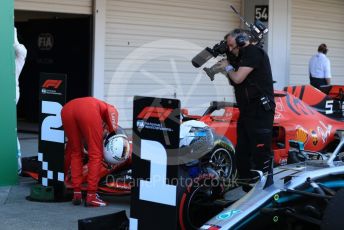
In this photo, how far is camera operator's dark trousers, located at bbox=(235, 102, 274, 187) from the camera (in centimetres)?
600

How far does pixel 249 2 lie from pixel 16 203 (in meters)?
9.30

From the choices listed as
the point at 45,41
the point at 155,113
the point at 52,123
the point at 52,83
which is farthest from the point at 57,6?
the point at 155,113

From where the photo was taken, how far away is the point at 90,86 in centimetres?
1207

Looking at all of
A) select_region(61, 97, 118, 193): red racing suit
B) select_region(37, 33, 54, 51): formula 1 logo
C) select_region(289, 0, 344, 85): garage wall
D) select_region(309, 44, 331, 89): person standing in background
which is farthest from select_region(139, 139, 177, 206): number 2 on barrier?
select_region(289, 0, 344, 85): garage wall

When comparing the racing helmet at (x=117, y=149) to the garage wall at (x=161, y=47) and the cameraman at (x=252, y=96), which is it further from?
the garage wall at (x=161, y=47)

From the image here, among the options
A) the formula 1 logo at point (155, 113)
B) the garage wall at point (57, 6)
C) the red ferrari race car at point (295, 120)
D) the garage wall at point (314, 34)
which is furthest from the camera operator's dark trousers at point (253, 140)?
the garage wall at point (314, 34)

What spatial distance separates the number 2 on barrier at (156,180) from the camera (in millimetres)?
4770

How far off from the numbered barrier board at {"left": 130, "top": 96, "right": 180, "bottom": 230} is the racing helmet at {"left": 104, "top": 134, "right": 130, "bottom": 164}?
127 centimetres

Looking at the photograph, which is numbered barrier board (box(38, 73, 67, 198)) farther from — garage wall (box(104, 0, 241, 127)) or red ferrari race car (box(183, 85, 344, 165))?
garage wall (box(104, 0, 241, 127))

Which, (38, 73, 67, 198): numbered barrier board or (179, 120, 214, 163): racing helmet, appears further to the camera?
(38, 73, 67, 198): numbered barrier board

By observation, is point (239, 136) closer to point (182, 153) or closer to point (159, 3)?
point (182, 153)

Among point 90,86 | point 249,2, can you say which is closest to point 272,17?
point 249,2

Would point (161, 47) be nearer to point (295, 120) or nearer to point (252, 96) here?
point (295, 120)

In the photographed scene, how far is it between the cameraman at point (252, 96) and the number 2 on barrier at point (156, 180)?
1387 millimetres
